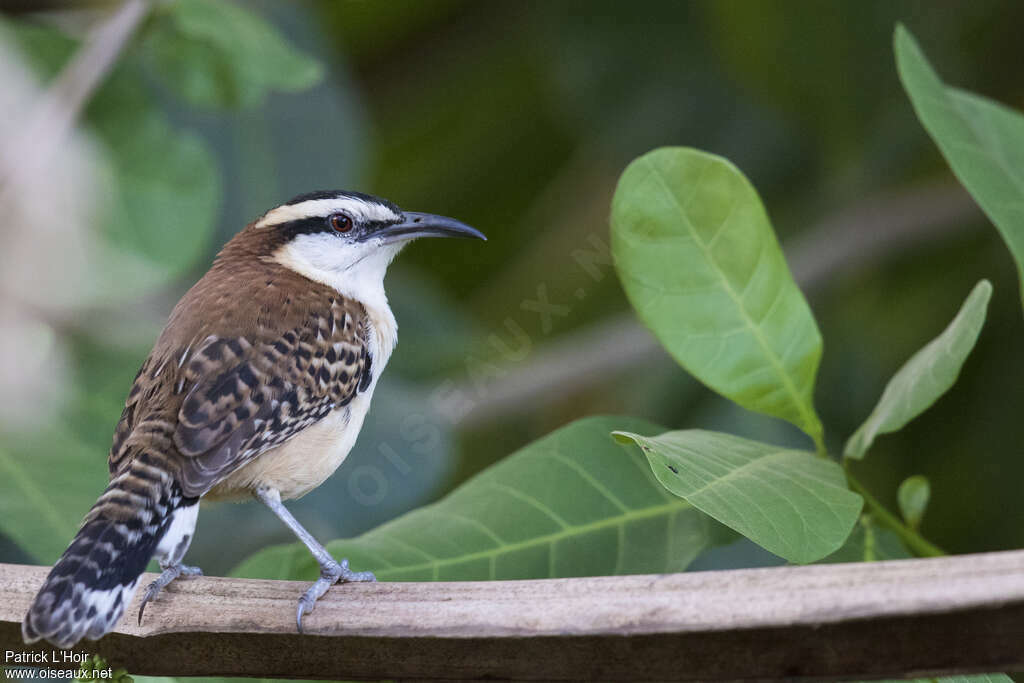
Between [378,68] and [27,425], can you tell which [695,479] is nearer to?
[27,425]

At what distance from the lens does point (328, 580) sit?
120cm

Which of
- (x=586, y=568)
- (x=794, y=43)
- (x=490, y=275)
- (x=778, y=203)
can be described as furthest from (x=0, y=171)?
(x=778, y=203)

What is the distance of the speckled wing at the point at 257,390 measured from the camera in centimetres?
124

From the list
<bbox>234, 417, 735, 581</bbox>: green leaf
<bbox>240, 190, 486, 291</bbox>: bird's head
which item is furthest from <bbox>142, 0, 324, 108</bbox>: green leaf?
<bbox>234, 417, 735, 581</bbox>: green leaf

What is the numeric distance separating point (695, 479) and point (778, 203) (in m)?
2.14

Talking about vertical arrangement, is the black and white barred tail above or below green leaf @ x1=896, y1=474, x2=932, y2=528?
above

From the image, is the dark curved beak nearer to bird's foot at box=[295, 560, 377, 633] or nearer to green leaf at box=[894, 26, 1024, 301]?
bird's foot at box=[295, 560, 377, 633]

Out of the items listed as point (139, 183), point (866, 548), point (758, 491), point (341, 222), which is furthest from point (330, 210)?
point (866, 548)

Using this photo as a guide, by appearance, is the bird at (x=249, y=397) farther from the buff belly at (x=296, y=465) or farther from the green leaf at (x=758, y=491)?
the green leaf at (x=758, y=491)

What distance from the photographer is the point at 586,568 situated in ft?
4.48

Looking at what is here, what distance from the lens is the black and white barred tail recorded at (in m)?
0.95

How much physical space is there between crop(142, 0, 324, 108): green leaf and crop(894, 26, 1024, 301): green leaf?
37.6 inches

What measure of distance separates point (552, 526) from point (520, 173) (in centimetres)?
203

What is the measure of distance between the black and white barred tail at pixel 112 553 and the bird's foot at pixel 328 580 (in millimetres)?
160
